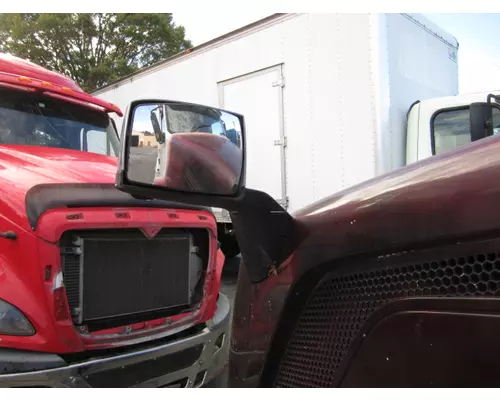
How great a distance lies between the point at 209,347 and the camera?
9.85 feet

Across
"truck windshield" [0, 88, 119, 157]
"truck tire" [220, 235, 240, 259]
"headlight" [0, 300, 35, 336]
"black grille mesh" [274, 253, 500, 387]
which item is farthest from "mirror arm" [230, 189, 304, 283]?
"truck tire" [220, 235, 240, 259]

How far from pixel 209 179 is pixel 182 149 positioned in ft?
0.45

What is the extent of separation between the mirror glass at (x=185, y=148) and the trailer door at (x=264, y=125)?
4039mm

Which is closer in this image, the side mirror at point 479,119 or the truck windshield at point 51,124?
the truck windshield at point 51,124

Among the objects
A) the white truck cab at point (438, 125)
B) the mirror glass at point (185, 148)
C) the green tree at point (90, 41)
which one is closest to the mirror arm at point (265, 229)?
the mirror glass at point (185, 148)

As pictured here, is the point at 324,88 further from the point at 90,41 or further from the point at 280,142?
the point at 90,41

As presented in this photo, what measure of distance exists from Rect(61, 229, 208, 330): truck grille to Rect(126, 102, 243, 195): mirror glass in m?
1.11

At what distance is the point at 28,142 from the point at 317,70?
11.6 feet

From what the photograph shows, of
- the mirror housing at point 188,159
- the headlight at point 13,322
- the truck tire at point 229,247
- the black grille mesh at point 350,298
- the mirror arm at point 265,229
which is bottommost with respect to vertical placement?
the truck tire at point 229,247

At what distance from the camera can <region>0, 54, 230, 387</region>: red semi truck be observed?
2346 millimetres

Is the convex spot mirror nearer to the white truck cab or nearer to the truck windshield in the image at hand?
the truck windshield

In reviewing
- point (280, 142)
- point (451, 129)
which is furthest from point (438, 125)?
point (280, 142)

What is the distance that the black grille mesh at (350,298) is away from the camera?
1.01 m

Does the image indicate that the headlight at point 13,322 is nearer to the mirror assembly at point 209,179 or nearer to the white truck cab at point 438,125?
the mirror assembly at point 209,179
